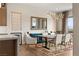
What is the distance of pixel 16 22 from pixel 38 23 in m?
0.93

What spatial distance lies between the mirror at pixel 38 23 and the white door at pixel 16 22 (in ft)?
1.79

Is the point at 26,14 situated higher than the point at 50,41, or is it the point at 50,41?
the point at 26,14

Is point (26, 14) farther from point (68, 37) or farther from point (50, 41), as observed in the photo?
point (68, 37)

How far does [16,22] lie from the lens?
5.87 metres

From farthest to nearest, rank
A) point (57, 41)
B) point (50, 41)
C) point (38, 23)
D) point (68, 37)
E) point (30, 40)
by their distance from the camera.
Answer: point (38, 23) → point (50, 41) → point (30, 40) → point (57, 41) → point (68, 37)

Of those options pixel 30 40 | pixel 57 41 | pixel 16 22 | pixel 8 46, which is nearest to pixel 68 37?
pixel 57 41

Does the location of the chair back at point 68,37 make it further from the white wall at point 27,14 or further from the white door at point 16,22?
the white door at point 16,22

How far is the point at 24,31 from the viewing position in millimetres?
5789

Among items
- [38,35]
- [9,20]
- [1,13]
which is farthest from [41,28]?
[1,13]

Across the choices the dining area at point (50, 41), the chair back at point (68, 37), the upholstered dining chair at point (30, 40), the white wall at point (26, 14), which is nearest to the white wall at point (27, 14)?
the white wall at point (26, 14)

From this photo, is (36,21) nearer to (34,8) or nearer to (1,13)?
(34,8)

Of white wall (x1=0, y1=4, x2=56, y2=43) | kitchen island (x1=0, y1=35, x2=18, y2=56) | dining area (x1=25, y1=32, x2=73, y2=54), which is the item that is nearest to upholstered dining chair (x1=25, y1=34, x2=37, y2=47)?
dining area (x1=25, y1=32, x2=73, y2=54)

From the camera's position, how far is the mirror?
19.1 ft

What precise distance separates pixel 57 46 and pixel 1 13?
237 cm
